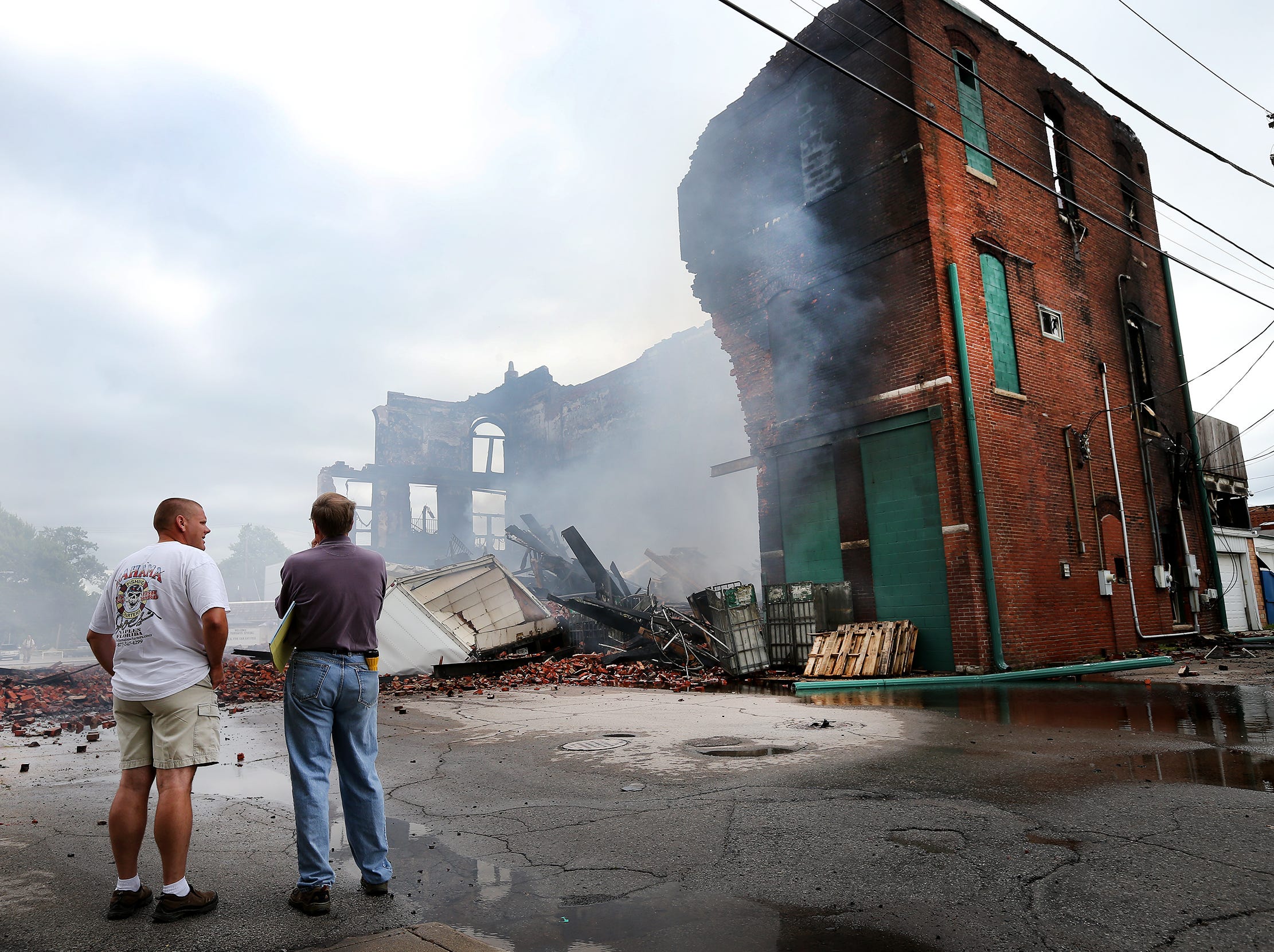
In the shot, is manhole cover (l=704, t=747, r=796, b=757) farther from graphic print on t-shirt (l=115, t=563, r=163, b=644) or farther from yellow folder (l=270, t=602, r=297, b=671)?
graphic print on t-shirt (l=115, t=563, r=163, b=644)

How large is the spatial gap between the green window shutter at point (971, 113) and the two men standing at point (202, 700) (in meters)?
13.7

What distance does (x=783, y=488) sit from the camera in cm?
1419

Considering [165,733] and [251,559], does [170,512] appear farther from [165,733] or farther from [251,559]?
[251,559]

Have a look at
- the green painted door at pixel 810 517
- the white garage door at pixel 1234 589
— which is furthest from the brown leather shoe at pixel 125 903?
the white garage door at pixel 1234 589

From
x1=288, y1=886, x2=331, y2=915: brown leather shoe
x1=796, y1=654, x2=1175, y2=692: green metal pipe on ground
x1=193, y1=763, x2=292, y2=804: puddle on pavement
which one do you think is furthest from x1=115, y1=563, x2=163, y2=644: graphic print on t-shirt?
x1=796, y1=654, x2=1175, y2=692: green metal pipe on ground

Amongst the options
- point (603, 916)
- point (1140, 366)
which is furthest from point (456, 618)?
point (1140, 366)

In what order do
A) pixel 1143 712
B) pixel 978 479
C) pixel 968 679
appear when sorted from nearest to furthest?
pixel 1143 712
pixel 968 679
pixel 978 479

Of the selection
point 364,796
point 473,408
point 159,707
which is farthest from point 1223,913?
point 473,408

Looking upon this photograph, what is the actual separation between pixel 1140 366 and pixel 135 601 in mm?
18866

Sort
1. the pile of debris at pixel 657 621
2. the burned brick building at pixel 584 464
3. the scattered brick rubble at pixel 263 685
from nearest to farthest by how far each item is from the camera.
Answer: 1. the scattered brick rubble at pixel 263 685
2. the pile of debris at pixel 657 621
3. the burned brick building at pixel 584 464

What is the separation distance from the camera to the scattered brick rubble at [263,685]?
29.5ft

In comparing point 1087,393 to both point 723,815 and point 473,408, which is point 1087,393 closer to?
point 723,815

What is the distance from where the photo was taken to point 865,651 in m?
10.9

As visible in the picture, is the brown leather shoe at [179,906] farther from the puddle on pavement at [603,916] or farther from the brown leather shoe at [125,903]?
the puddle on pavement at [603,916]
